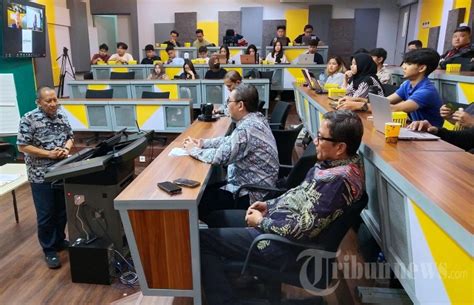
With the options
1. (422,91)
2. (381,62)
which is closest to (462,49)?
(381,62)

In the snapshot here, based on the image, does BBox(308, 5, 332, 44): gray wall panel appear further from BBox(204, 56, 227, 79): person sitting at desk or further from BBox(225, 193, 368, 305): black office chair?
BBox(225, 193, 368, 305): black office chair

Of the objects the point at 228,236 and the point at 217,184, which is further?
the point at 217,184

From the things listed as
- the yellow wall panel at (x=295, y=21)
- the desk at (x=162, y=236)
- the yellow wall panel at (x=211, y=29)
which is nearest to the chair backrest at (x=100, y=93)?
the desk at (x=162, y=236)

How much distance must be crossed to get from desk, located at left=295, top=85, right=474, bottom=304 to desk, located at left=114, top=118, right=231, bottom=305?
849 millimetres

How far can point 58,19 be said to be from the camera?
8.70m

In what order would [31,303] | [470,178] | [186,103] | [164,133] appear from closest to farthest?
[470,178] → [31,303] → [186,103] → [164,133]

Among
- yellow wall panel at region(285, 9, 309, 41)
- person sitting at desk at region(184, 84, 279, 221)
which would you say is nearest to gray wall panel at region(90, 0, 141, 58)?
yellow wall panel at region(285, 9, 309, 41)

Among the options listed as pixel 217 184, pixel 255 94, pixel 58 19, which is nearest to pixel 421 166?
pixel 255 94

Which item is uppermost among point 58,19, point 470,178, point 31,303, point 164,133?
point 58,19

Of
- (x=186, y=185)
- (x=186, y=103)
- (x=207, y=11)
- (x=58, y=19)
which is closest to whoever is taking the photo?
(x=186, y=185)

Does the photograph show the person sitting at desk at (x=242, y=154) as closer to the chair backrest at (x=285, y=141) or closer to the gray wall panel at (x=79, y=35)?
the chair backrest at (x=285, y=141)

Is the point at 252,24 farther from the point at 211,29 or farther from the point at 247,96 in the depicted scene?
the point at 247,96

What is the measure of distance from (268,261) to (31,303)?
157 centimetres

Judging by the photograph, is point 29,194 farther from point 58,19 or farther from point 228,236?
point 58,19
